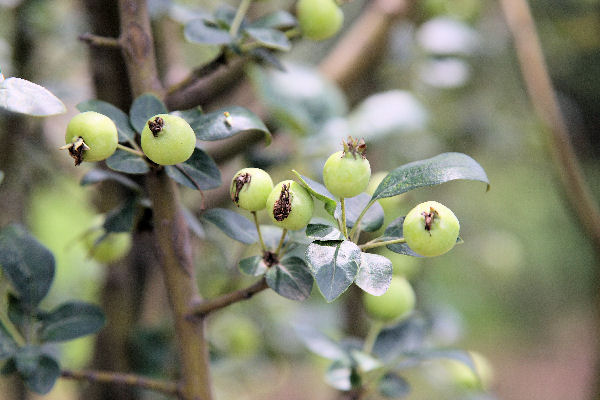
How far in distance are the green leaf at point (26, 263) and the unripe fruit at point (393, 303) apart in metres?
0.30

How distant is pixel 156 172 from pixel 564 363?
3.27 meters

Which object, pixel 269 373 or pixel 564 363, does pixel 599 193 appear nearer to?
pixel 564 363

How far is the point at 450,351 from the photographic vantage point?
0.49m

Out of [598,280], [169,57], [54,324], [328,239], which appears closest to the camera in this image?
[328,239]

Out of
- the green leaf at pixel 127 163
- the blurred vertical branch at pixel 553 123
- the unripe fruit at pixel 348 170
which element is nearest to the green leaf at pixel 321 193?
the unripe fruit at pixel 348 170

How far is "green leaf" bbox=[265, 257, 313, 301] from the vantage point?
0.38m

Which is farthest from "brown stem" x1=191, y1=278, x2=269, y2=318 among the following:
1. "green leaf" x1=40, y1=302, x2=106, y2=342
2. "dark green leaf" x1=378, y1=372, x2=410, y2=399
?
"dark green leaf" x1=378, y1=372, x2=410, y2=399

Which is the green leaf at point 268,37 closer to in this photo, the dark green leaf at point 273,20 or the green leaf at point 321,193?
the dark green leaf at point 273,20

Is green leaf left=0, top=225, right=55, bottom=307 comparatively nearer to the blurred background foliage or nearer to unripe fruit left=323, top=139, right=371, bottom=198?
the blurred background foliage

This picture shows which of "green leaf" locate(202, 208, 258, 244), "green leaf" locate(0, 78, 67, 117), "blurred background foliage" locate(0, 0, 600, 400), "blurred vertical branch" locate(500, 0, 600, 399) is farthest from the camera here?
"blurred vertical branch" locate(500, 0, 600, 399)

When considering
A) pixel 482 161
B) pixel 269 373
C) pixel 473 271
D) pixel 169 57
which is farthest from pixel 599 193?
pixel 169 57

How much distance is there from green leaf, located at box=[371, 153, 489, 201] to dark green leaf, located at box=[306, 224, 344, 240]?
38 mm

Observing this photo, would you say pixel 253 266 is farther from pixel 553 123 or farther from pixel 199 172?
pixel 553 123

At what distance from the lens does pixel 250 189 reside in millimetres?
365
